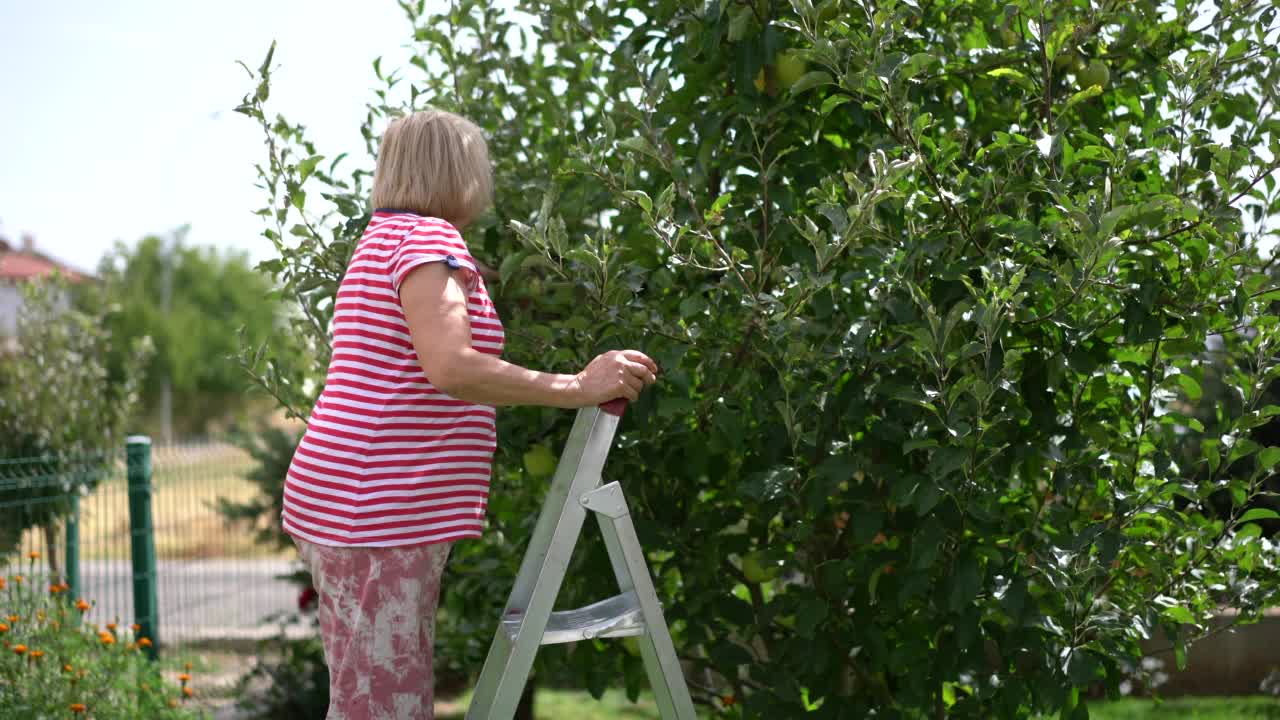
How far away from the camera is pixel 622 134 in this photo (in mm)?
2893

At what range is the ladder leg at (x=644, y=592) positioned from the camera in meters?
2.14

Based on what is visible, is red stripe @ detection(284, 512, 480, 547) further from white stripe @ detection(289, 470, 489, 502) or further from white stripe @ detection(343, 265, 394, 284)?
white stripe @ detection(343, 265, 394, 284)

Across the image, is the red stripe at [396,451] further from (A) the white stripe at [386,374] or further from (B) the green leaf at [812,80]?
(B) the green leaf at [812,80]

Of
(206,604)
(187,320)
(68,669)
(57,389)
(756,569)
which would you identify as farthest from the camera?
(187,320)

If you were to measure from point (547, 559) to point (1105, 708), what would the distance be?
11.4 ft

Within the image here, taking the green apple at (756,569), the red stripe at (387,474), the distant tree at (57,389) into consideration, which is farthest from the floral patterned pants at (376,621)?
the distant tree at (57,389)

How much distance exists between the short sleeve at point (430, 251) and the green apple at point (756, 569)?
36.5 inches

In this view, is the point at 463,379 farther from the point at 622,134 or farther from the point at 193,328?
the point at 193,328

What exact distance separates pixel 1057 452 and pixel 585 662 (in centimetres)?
119

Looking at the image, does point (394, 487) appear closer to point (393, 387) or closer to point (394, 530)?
point (394, 530)

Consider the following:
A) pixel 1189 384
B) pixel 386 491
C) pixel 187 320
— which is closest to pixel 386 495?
pixel 386 491

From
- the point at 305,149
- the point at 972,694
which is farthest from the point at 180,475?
the point at 972,694

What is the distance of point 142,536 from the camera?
4773 mm

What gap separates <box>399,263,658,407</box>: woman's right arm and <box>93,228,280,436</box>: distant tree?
40271 mm
